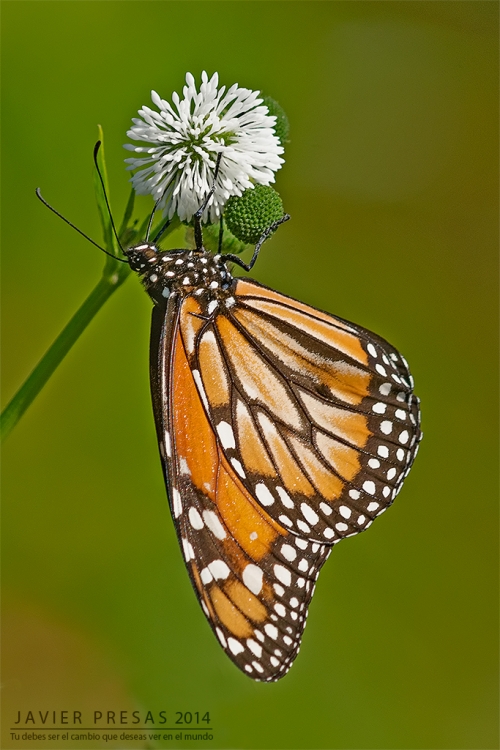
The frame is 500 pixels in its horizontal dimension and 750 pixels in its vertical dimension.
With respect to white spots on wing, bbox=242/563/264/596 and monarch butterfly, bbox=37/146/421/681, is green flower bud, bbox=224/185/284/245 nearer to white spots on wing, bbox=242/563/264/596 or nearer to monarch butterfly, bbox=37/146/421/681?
monarch butterfly, bbox=37/146/421/681

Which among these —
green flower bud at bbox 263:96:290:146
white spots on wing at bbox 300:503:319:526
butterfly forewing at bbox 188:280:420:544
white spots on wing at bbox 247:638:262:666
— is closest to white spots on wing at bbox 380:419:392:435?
butterfly forewing at bbox 188:280:420:544

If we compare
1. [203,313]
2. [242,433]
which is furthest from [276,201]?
[242,433]

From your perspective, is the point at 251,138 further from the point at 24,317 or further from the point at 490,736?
the point at 490,736

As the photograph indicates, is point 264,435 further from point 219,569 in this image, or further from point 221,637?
point 221,637

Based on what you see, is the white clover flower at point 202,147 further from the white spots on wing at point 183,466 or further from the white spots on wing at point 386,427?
the white spots on wing at point 386,427

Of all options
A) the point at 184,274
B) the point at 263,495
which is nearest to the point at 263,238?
the point at 184,274
